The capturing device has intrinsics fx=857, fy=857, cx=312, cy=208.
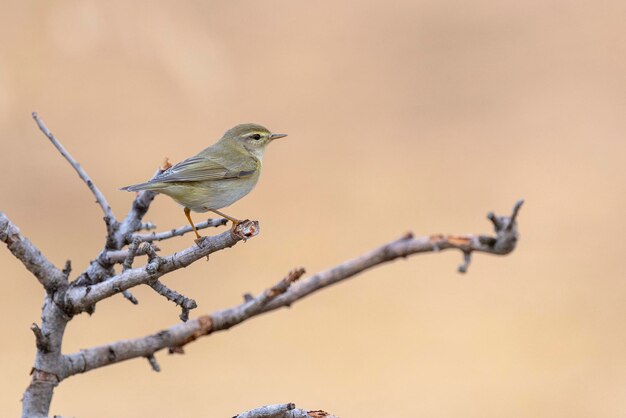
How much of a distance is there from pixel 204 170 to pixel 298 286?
11.4ft

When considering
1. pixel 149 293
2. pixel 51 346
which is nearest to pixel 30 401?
pixel 51 346

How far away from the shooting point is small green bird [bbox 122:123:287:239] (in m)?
5.23

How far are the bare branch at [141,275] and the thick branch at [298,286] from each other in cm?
77

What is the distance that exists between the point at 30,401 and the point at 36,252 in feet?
2.13

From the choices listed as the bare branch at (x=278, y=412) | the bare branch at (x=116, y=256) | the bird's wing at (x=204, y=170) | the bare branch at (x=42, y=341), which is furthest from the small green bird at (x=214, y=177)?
the bare branch at (x=278, y=412)

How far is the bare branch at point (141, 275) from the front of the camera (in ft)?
10.5

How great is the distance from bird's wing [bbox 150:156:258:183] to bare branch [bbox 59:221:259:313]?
1681mm

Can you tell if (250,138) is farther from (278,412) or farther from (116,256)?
(278,412)

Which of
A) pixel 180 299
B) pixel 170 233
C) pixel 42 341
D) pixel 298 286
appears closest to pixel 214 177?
pixel 170 233

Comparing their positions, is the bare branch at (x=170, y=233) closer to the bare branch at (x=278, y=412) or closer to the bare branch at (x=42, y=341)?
the bare branch at (x=42, y=341)

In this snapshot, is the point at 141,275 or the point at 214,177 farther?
the point at 214,177

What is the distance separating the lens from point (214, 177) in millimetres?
5582

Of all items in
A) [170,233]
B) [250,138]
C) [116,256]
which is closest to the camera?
[116,256]

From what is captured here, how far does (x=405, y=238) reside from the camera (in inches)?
86.7
